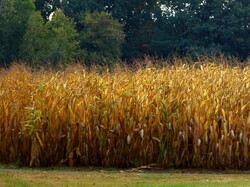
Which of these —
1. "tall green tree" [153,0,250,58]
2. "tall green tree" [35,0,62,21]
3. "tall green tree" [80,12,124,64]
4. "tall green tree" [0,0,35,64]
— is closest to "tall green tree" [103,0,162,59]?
"tall green tree" [153,0,250,58]

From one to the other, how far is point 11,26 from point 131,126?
1327 inches

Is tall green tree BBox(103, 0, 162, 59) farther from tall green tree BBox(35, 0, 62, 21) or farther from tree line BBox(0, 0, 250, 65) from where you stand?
tall green tree BBox(35, 0, 62, 21)

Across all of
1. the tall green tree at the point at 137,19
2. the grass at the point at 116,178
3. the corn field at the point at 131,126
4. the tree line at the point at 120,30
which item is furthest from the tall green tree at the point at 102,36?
the grass at the point at 116,178

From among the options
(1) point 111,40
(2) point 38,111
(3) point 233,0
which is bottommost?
(2) point 38,111

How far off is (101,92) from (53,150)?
1.61 metres

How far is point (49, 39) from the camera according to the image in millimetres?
46250

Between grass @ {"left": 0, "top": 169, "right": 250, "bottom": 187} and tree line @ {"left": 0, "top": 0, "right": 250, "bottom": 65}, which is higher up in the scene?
tree line @ {"left": 0, "top": 0, "right": 250, "bottom": 65}

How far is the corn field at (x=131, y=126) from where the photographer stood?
14.2m

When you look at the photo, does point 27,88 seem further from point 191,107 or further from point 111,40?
point 111,40

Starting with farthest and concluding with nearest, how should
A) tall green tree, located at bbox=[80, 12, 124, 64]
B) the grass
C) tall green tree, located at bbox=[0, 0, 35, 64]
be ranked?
1. tall green tree, located at bbox=[80, 12, 124, 64]
2. tall green tree, located at bbox=[0, 0, 35, 64]
3. the grass

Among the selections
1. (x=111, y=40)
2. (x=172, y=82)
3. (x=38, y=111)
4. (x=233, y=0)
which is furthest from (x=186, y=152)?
(x=233, y=0)

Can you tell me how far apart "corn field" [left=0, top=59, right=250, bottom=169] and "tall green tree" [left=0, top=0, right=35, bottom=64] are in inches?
1241

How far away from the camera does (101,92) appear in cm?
1500

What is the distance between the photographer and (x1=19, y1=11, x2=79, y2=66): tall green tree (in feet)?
145
